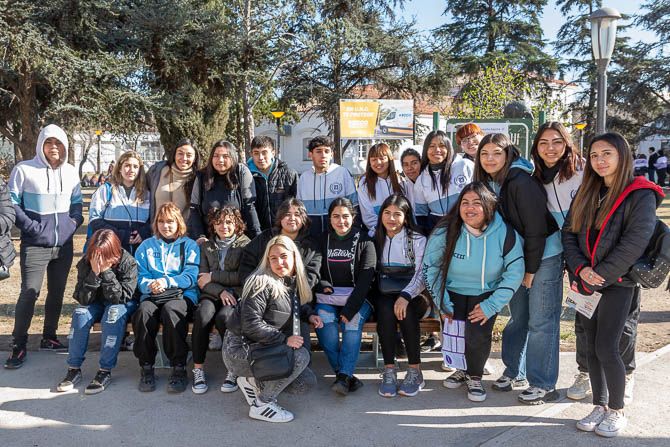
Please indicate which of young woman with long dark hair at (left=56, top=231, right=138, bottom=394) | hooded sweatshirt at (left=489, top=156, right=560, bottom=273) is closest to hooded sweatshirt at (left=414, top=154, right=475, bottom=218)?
hooded sweatshirt at (left=489, top=156, right=560, bottom=273)

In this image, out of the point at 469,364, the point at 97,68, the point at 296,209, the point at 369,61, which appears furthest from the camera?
the point at 369,61

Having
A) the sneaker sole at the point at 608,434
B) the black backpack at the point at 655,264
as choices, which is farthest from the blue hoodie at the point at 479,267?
the sneaker sole at the point at 608,434

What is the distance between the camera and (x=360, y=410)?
3.85 m

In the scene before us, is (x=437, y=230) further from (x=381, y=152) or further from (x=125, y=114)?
(x=125, y=114)

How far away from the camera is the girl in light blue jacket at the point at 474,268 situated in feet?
12.7

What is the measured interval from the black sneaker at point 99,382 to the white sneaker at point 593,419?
10.7 feet

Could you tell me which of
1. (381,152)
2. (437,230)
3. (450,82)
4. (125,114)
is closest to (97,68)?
(125,114)

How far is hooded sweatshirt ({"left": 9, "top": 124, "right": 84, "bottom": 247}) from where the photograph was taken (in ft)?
15.8

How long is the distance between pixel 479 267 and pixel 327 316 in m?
1.16

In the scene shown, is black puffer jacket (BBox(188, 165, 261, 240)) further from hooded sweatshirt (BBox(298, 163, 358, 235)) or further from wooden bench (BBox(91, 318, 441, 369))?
wooden bench (BBox(91, 318, 441, 369))

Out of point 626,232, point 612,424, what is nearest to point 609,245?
point 626,232

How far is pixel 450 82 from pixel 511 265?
21.2 metres

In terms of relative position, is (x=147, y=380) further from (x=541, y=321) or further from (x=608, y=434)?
(x=608, y=434)

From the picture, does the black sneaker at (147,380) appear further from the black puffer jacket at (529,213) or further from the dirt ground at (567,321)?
the black puffer jacket at (529,213)
